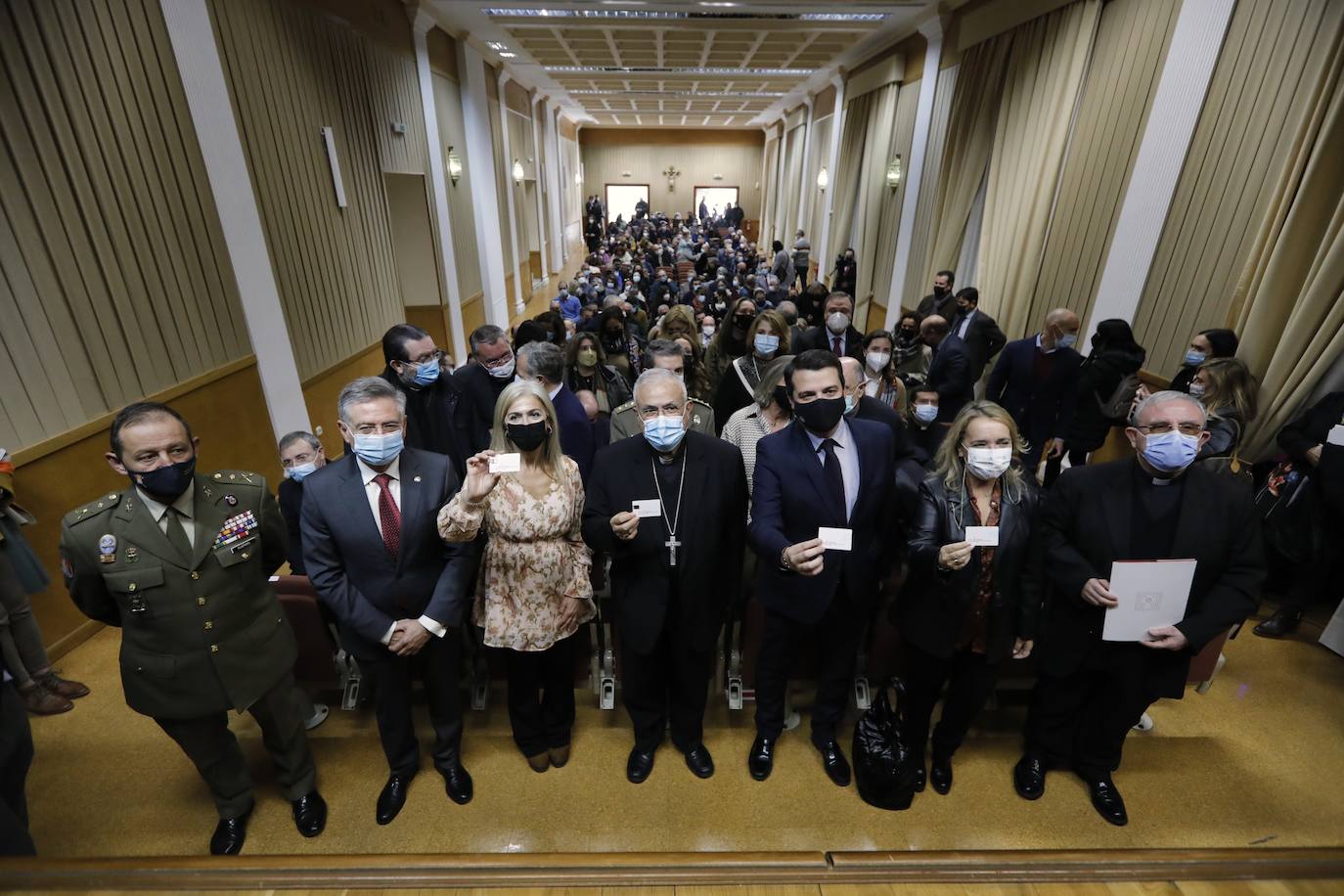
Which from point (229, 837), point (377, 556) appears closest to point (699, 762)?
point (377, 556)

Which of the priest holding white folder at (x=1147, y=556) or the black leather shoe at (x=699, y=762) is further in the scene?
the black leather shoe at (x=699, y=762)

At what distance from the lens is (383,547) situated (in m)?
2.09

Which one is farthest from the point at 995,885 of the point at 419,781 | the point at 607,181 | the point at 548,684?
the point at 607,181

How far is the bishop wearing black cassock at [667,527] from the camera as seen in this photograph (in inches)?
84.4

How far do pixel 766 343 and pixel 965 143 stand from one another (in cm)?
555

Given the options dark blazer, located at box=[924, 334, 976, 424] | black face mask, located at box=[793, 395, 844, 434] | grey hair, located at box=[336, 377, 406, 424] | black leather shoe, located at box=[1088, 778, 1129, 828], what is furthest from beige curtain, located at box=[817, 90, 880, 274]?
grey hair, located at box=[336, 377, 406, 424]

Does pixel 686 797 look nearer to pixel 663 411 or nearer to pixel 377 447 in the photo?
pixel 663 411

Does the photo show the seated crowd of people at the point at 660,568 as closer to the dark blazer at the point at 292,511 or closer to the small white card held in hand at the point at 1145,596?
the small white card held in hand at the point at 1145,596

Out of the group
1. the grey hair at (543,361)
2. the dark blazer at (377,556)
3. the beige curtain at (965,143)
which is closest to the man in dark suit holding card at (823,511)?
the dark blazer at (377,556)

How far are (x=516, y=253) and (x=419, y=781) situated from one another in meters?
12.1

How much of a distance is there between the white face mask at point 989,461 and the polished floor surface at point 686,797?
1388 mm

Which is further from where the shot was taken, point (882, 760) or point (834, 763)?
point (834, 763)

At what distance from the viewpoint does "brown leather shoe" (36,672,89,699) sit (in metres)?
2.99

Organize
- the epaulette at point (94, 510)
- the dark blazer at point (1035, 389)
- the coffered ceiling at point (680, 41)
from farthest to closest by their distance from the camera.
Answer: the coffered ceiling at point (680, 41) → the dark blazer at point (1035, 389) → the epaulette at point (94, 510)
